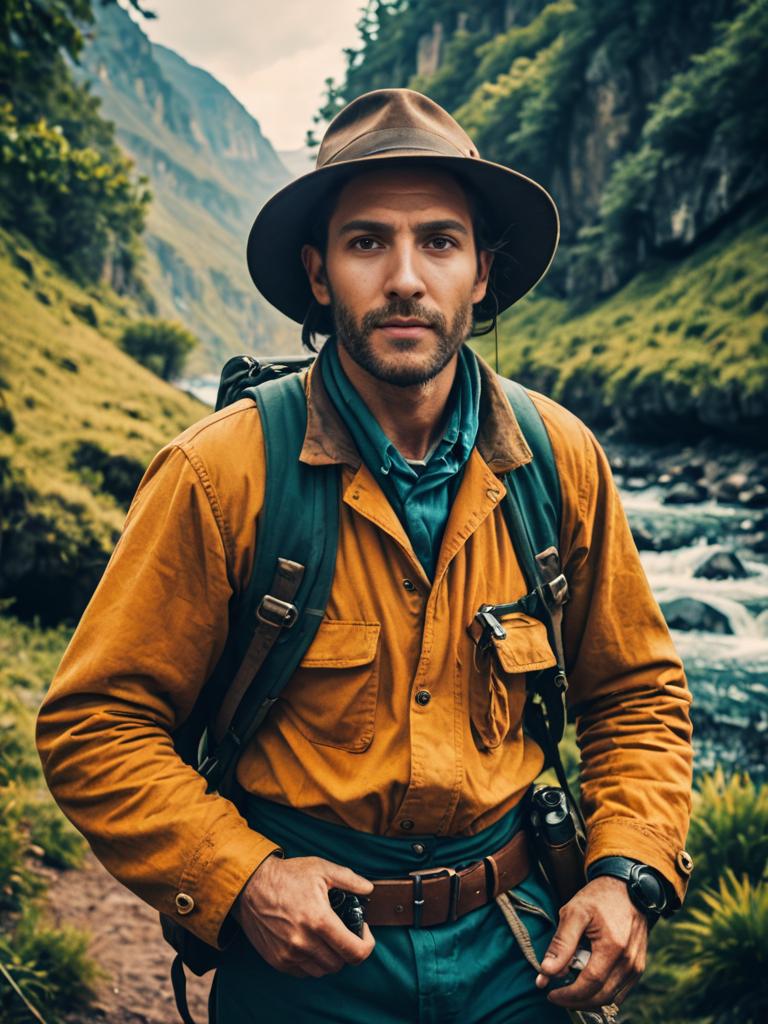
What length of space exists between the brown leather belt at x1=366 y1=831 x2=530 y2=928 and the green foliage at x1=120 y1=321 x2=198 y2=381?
69.5ft

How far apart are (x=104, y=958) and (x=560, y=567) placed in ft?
11.6

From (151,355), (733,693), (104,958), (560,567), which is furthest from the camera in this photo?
(151,355)

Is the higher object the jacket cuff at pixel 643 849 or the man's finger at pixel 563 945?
the jacket cuff at pixel 643 849

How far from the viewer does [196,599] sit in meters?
1.78

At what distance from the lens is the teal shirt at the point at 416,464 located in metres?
1.96

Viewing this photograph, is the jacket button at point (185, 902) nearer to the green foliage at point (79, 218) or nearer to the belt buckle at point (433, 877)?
the belt buckle at point (433, 877)

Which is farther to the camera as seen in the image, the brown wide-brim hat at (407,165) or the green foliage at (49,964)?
the green foliage at (49,964)

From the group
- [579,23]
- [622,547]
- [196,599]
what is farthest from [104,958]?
[579,23]

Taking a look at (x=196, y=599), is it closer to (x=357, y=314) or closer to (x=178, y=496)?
(x=178, y=496)

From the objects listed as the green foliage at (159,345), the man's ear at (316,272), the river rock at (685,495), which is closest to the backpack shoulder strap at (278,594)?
the man's ear at (316,272)

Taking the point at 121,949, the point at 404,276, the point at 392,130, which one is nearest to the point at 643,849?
the point at 404,276

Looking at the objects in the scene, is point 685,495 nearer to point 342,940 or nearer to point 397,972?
point 397,972

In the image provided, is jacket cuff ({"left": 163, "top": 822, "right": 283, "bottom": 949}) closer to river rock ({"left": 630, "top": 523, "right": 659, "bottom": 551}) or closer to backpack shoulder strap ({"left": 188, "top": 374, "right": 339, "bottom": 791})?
backpack shoulder strap ({"left": 188, "top": 374, "right": 339, "bottom": 791})

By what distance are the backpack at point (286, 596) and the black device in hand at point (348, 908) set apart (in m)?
0.36
